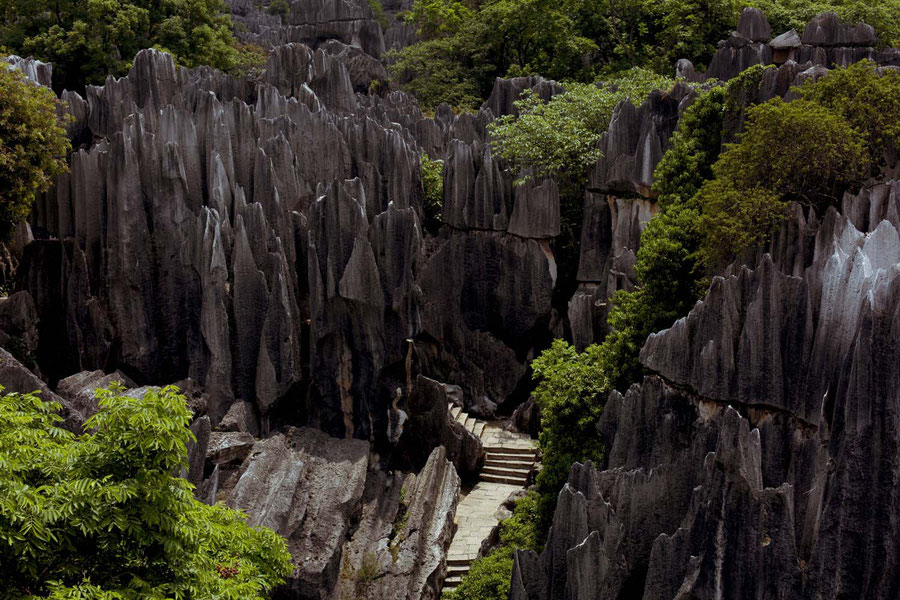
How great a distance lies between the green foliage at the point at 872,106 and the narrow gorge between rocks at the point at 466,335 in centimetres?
8

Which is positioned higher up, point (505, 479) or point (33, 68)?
point (33, 68)

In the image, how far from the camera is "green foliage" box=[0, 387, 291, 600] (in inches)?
367

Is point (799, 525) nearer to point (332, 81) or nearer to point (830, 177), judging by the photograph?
point (830, 177)

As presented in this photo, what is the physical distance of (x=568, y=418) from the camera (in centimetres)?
1878

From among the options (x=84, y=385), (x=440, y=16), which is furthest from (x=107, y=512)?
(x=440, y=16)

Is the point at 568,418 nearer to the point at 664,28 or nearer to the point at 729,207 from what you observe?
the point at 729,207

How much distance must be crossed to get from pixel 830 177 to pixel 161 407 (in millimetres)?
13109

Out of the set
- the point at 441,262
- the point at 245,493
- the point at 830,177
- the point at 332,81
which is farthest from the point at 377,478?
the point at 332,81

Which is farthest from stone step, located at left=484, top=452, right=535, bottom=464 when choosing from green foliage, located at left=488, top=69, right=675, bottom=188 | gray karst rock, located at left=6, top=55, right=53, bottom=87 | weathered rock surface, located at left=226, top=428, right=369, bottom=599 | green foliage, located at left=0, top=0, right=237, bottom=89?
green foliage, located at left=0, top=0, right=237, bottom=89

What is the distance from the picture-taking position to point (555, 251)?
28328 millimetres

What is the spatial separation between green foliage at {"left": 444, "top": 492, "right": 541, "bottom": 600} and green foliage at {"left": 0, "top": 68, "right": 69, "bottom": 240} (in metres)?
13.6

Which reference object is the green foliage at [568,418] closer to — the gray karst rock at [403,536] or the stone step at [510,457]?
the gray karst rock at [403,536]

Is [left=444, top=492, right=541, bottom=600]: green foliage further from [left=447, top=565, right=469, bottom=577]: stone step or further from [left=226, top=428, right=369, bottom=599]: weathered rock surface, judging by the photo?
[left=226, top=428, right=369, bottom=599]: weathered rock surface

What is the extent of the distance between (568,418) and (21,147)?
1431cm
